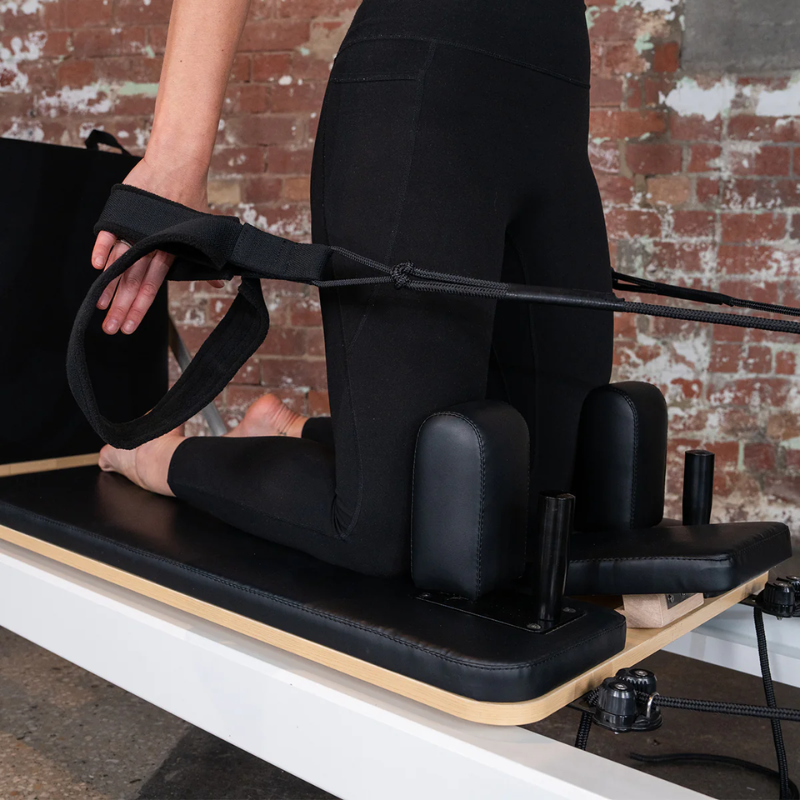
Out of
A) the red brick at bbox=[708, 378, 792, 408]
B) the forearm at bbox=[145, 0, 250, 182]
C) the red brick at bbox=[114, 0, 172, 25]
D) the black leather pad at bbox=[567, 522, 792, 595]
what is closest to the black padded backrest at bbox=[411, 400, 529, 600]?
the black leather pad at bbox=[567, 522, 792, 595]

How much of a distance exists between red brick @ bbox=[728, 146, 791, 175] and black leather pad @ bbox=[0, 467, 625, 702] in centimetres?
178

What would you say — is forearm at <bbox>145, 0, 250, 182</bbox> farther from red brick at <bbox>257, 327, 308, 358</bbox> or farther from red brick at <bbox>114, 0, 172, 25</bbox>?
red brick at <bbox>114, 0, 172, 25</bbox>

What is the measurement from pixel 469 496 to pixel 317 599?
0.70ft

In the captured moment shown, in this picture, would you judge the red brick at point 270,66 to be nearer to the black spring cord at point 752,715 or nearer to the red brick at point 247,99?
the red brick at point 247,99

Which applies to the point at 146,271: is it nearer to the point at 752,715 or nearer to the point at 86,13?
the point at 752,715

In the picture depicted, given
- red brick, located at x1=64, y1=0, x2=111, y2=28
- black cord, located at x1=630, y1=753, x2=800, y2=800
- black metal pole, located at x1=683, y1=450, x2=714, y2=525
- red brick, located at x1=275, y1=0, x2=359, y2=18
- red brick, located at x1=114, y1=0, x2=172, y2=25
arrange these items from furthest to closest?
red brick, located at x1=64, y1=0, x2=111, y2=28 < red brick, located at x1=114, y1=0, x2=172, y2=25 < red brick, located at x1=275, y1=0, x2=359, y2=18 < black cord, located at x1=630, y1=753, x2=800, y2=800 < black metal pole, located at x1=683, y1=450, x2=714, y2=525

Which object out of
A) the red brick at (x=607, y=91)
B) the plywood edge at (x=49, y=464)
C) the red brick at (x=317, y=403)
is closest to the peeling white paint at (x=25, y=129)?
the red brick at (x=317, y=403)

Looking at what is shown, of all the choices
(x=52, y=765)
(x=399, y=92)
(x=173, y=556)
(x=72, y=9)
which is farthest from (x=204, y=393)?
(x=72, y=9)

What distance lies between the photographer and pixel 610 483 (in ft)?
4.11

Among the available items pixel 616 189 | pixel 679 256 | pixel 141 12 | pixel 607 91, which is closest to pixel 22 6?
pixel 141 12

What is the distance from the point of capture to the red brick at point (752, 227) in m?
2.40

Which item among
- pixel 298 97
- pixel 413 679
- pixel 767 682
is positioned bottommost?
pixel 767 682

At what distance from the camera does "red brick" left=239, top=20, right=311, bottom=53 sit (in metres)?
2.87

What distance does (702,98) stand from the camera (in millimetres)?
2453
